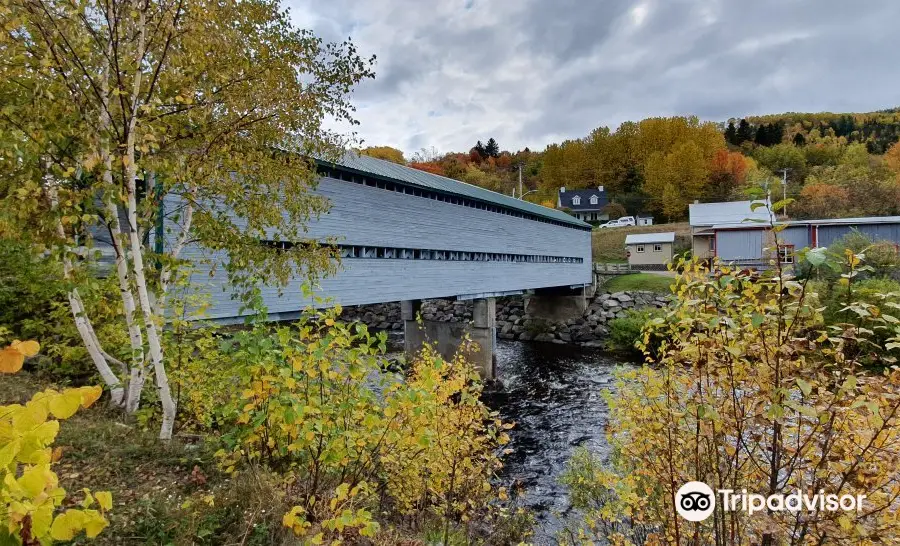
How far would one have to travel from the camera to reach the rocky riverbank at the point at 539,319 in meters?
26.6

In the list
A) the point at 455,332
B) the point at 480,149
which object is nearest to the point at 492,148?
the point at 480,149

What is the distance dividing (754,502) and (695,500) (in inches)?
14.8

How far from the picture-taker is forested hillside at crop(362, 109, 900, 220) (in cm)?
4038

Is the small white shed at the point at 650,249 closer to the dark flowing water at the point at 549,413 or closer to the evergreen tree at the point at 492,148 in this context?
the dark flowing water at the point at 549,413

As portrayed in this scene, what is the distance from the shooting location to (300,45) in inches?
234

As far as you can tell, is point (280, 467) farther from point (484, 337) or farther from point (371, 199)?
point (484, 337)

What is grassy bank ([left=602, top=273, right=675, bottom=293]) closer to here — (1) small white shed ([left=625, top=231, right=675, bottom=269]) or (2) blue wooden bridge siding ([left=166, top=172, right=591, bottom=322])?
(1) small white shed ([left=625, top=231, right=675, bottom=269])

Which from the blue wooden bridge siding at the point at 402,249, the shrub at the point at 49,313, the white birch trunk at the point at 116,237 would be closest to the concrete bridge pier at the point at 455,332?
the blue wooden bridge siding at the point at 402,249

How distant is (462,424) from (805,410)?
3357mm

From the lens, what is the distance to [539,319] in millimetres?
28531

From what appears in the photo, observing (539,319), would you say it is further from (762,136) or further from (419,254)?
(762,136)

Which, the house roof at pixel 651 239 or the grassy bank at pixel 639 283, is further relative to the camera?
the house roof at pixel 651 239

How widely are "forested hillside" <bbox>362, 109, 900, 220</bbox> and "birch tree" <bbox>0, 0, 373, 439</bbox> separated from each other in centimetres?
4394

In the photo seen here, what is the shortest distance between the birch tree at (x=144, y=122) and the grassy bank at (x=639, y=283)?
2716 cm
